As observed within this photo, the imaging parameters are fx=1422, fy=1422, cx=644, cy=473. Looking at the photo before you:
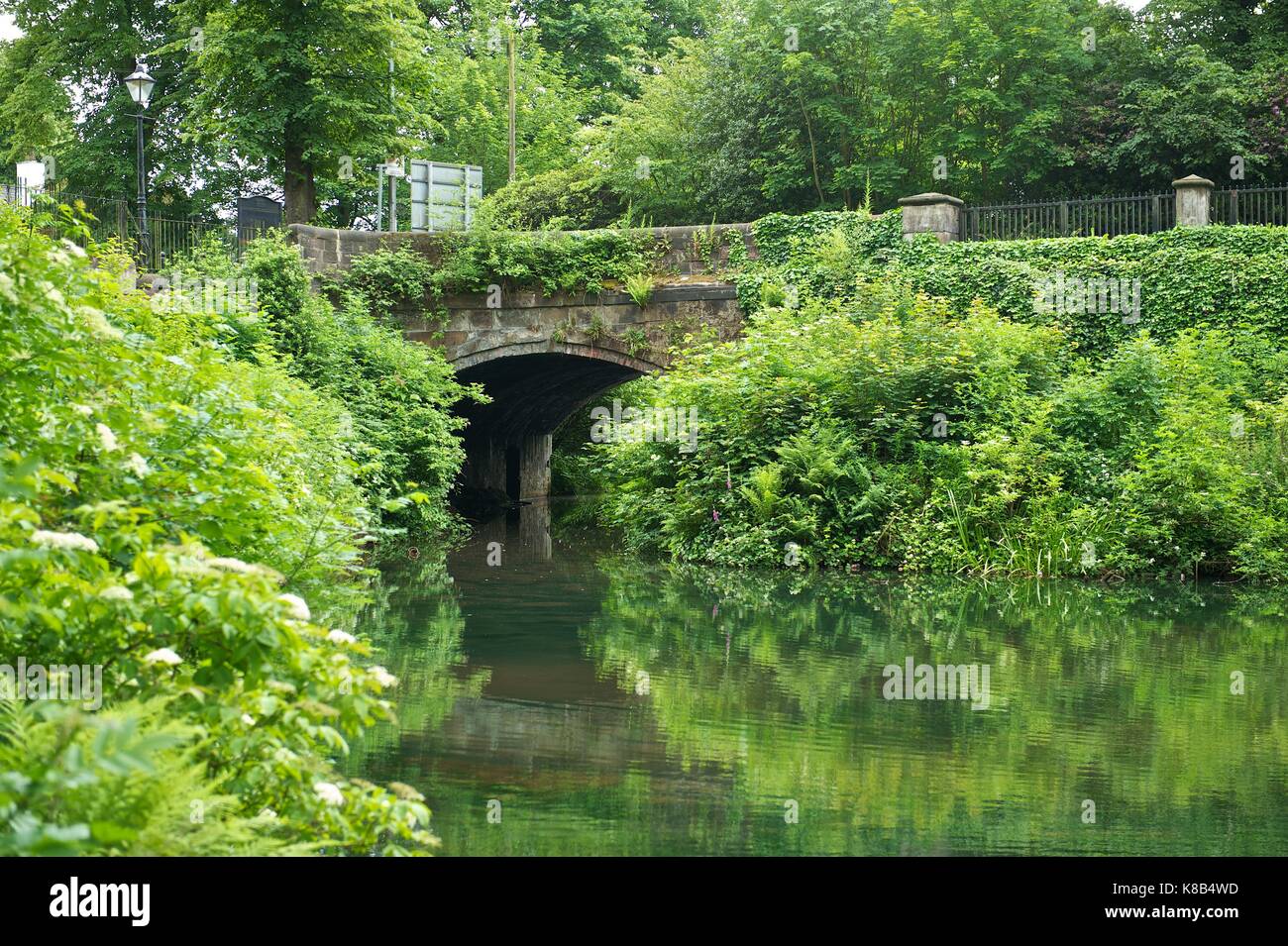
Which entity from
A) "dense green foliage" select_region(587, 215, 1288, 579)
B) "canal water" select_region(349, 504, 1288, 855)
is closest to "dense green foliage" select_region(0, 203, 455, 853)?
"canal water" select_region(349, 504, 1288, 855)

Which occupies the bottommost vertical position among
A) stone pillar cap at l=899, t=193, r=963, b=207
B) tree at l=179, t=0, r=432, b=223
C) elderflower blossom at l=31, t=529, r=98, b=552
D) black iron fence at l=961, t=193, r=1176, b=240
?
elderflower blossom at l=31, t=529, r=98, b=552

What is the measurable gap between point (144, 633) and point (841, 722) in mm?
3981

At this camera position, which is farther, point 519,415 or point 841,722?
point 519,415

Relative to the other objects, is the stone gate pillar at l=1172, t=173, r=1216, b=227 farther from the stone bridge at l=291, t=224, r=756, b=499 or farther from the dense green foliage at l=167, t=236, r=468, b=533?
the dense green foliage at l=167, t=236, r=468, b=533

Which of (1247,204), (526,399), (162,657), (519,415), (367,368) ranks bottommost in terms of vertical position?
(162,657)

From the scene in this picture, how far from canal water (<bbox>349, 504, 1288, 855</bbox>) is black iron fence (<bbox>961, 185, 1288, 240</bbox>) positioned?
6.95 metres

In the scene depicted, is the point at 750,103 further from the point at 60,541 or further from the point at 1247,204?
the point at 60,541

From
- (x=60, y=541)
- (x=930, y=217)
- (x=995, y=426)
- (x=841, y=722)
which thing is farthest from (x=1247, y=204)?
(x=60, y=541)

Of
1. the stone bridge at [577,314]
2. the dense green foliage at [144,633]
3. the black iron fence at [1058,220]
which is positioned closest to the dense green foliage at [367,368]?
the stone bridge at [577,314]

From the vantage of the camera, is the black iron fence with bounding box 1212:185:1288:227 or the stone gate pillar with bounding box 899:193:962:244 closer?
the black iron fence with bounding box 1212:185:1288:227

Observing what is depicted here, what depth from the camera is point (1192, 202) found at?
17.4m

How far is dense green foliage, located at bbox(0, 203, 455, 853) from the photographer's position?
10.3 ft

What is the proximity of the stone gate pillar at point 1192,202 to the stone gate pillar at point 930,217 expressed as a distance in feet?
8.77
